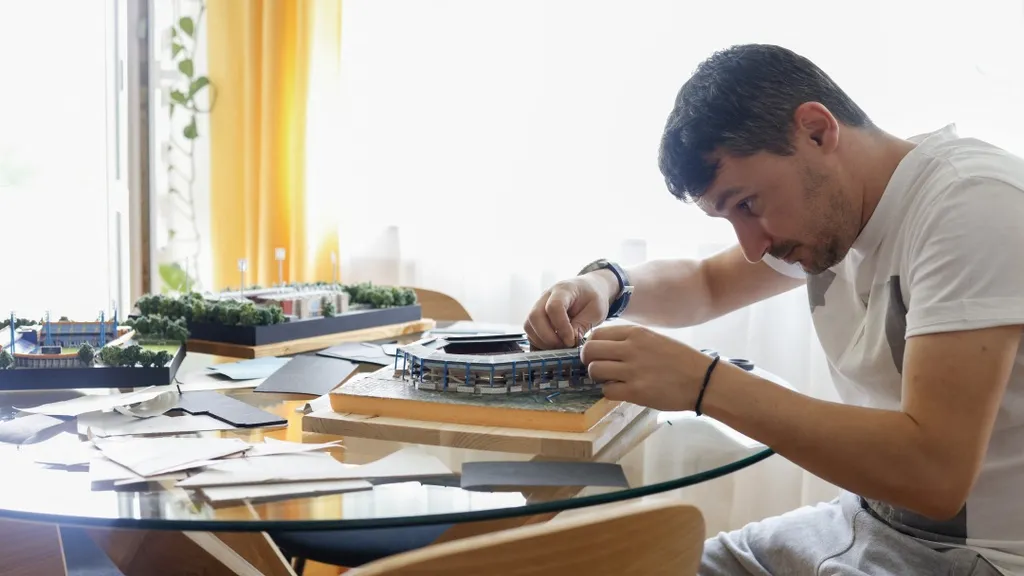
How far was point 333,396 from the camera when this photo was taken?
1.21 m

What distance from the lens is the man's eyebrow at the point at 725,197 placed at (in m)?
1.27

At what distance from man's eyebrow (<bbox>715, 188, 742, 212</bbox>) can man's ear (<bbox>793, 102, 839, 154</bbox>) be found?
0.11 m

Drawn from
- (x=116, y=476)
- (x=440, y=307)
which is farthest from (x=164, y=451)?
(x=440, y=307)

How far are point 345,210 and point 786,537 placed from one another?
2292 mm

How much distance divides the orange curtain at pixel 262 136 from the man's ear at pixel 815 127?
91.5 inches

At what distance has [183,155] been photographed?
355cm

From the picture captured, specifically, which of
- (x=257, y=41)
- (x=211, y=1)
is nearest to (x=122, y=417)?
(x=257, y=41)

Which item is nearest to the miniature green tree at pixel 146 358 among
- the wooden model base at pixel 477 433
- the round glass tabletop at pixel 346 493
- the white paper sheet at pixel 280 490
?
the round glass tabletop at pixel 346 493

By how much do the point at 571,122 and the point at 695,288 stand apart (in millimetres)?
1105

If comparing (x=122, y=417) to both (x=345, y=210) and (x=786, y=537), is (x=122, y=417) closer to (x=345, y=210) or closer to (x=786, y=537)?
(x=786, y=537)

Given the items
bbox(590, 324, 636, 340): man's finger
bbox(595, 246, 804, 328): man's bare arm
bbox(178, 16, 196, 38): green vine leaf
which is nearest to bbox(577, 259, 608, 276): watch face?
bbox(595, 246, 804, 328): man's bare arm

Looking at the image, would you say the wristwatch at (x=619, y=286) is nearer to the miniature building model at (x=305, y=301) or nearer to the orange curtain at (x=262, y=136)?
the miniature building model at (x=305, y=301)

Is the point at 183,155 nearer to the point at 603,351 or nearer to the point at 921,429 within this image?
the point at 603,351

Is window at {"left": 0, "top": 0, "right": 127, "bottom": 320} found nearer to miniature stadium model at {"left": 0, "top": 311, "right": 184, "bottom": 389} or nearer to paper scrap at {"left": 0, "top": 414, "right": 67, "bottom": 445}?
miniature stadium model at {"left": 0, "top": 311, "right": 184, "bottom": 389}
